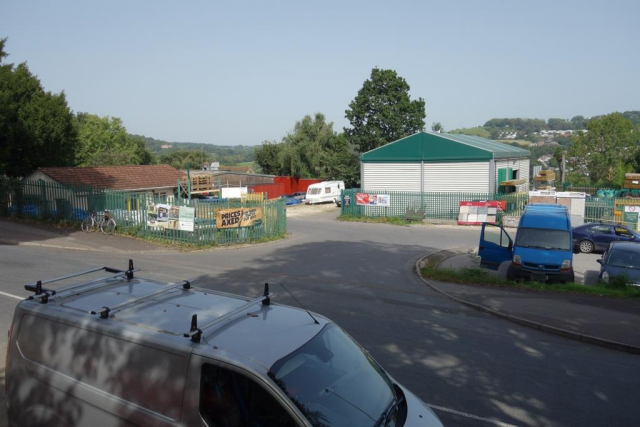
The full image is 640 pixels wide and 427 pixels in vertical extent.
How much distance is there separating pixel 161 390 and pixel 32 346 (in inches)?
59.9

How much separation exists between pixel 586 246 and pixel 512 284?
1114 centimetres

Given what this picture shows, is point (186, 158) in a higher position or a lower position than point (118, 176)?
higher

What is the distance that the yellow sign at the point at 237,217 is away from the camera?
2148 centimetres

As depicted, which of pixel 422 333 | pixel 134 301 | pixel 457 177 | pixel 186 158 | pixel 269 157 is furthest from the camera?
pixel 186 158

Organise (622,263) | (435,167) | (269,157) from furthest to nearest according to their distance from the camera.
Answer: (269,157) < (435,167) < (622,263)

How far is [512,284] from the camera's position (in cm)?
1486

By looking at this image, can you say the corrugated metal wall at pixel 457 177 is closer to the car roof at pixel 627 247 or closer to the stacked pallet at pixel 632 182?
the stacked pallet at pixel 632 182

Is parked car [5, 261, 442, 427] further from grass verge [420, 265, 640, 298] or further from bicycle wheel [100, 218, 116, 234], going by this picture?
bicycle wheel [100, 218, 116, 234]

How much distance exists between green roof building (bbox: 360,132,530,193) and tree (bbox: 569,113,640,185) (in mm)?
32367

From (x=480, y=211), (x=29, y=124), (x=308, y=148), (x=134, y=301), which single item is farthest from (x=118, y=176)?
(x=308, y=148)

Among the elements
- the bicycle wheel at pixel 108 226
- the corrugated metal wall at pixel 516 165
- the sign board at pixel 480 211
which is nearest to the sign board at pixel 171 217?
the bicycle wheel at pixel 108 226

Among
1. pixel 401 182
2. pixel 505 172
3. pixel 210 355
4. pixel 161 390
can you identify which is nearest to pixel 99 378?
pixel 161 390

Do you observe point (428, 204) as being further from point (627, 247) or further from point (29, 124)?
point (29, 124)

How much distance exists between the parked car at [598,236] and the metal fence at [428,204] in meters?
8.96
